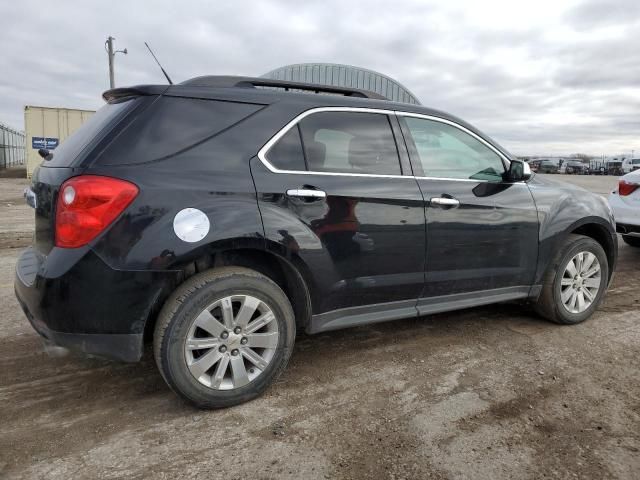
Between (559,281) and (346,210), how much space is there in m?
2.11

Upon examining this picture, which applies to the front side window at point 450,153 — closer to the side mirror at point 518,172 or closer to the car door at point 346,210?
the side mirror at point 518,172

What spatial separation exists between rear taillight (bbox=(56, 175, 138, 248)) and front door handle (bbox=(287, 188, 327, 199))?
84 centimetres

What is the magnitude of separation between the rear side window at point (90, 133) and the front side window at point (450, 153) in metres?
1.82

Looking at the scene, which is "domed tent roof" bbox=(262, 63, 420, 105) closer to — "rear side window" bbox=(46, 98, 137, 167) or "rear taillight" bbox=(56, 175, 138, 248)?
"rear side window" bbox=(46, 98, 137, 167)

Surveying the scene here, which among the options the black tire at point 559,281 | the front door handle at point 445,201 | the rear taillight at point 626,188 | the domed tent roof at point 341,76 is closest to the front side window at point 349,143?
the front door handle at point 445,201

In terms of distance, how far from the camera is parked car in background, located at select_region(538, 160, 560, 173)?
159 feet

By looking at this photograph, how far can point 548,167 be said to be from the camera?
4931cm

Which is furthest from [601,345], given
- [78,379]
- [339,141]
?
[78,379]

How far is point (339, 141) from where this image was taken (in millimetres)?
3119

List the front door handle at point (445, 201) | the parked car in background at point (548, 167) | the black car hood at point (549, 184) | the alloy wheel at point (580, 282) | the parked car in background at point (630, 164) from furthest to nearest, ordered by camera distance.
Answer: the parked car in background at point (548, 167) → the parked car in background at point (630, 164) → the alloy wheel at point (580, 282) → the black car hood at point (549, 184) → the front door handle at point (445, 201)

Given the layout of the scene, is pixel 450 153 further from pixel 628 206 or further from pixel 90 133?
pixel 628 206

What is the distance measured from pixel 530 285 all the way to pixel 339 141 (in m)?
1.98

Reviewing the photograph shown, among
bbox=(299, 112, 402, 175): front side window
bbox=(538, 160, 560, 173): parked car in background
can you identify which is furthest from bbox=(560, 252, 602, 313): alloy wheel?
bbox=(538, 160, 560, 173): parked car in background

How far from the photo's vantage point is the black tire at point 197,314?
2531mm
